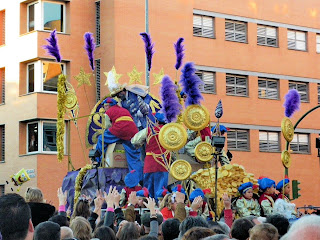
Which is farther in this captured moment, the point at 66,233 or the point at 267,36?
the point at 267,36

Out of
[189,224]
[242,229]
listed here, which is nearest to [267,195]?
[242,229]

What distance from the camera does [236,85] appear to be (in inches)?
1569

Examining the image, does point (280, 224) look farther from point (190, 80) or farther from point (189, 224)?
point (190, 80)

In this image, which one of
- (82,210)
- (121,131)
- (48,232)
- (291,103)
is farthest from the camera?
(121,131)

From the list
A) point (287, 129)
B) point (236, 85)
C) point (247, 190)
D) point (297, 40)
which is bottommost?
point (247, 190)

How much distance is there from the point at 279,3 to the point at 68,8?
1147cm

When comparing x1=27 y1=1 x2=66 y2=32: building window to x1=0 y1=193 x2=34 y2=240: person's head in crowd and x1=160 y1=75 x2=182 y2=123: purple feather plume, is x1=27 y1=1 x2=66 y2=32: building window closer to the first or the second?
x1=160 y1=75 x2=182 y2=123: purple feather plume

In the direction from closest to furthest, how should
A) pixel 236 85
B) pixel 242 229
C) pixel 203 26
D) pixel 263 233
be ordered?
pixel 263 233 → pixel 242 229 → pixel 203 26 → pixel 236 85

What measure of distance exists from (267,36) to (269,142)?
5257 millimetres

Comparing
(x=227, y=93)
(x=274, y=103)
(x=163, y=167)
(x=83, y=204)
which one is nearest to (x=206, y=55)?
(x=227, y=93)

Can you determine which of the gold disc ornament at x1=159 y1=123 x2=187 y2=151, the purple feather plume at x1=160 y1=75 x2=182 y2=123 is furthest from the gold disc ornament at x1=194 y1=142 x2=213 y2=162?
the purple feather plume at x1=160 y1=75 x2=182 y2=123

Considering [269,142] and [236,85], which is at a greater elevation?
[236,85]

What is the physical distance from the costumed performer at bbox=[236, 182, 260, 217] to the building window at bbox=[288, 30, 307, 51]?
2640cm

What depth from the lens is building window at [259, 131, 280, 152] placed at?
40.4 m
